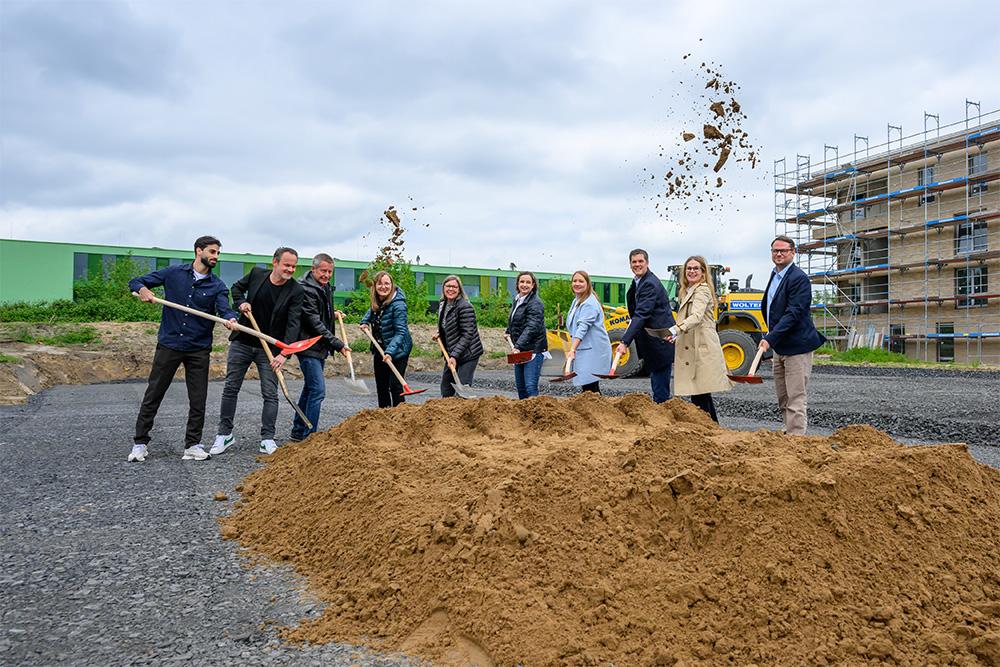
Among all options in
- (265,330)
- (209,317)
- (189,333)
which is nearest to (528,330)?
(265,330)

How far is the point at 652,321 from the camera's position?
20.2 ft

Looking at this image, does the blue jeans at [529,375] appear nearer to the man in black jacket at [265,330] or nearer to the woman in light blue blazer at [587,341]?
the woman in light blue blazer at [587,341]

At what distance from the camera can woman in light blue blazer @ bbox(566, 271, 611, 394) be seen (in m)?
6.63

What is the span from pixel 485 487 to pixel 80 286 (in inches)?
1307

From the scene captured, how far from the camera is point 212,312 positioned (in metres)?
5.99

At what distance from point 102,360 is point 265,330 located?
16.0 meters

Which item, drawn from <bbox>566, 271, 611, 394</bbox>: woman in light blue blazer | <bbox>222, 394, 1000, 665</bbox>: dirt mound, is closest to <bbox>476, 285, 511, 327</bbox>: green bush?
<bbox>566, 271, 611, 394</bbox>: woman in light blue blazer

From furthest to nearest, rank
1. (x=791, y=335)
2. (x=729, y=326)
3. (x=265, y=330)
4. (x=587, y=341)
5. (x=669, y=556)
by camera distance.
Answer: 1. (x=729, y=326)
2. (x=587, y=341)
3. (x=265, y=330)
4. (x=791, y=335)
5. (x=669, y=556)

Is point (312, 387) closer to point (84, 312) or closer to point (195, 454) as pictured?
point (195, 454)

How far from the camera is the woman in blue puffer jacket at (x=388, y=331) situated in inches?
263

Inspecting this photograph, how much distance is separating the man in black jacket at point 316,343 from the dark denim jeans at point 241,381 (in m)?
0.27

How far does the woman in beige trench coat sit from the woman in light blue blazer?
0.86 metres

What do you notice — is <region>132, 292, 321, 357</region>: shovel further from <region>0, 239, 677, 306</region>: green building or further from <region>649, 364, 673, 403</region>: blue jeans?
<region>0, 239, 677, 306</region>: green building

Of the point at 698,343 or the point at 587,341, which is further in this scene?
the point at 587,341
